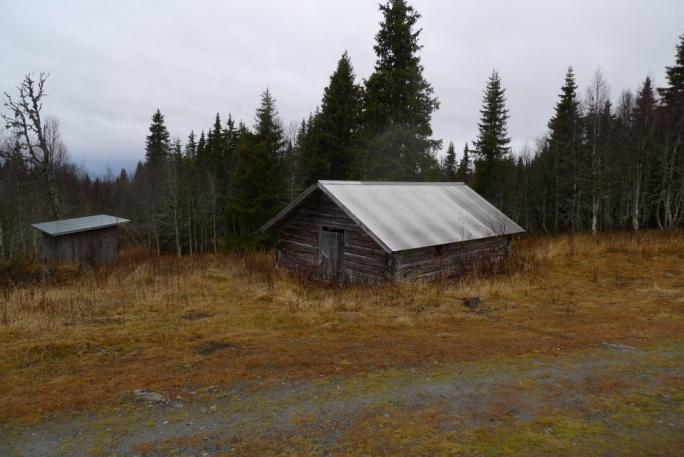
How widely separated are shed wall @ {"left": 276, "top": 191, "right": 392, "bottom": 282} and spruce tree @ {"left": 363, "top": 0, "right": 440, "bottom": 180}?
1281 cm

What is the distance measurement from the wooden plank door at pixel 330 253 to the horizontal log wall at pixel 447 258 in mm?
2755

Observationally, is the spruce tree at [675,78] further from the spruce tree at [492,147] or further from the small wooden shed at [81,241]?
the small wooden shed at [81,241]

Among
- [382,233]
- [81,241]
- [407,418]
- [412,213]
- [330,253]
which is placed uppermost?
[412,213]

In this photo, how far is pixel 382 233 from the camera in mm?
14352

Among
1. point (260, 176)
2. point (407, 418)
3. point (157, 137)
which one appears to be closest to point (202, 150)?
point (157, 137)

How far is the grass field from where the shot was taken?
5.32 metres

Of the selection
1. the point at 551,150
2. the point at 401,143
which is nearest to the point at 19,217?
the point at 401,143

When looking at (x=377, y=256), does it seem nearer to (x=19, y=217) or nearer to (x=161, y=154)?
(x=19, y=217)

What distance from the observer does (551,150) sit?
1523 inches

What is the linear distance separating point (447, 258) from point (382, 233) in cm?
373

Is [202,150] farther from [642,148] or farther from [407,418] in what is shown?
[407,418]

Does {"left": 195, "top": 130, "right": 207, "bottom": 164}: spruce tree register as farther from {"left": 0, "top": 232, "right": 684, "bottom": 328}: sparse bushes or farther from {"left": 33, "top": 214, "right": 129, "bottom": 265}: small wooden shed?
{"left": 0, "top": 232, "right": 684, "bottom": 328}: sparse bushes

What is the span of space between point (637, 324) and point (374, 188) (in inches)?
422

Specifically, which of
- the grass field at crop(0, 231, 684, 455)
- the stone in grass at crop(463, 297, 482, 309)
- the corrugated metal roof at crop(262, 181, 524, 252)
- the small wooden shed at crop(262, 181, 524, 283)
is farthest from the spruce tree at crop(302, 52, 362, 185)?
the stone in grass at crop(463, 297, 482, 309)
